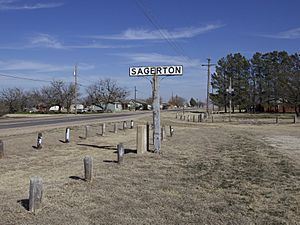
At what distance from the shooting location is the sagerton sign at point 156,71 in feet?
49.7

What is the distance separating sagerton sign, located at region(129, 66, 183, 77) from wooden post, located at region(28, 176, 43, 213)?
30.6 feet

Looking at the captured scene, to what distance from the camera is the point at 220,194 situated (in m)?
8.12

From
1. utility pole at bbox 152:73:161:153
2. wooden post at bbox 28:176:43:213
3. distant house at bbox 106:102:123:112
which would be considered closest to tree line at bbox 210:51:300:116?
distant house at bbox 106:102:123:112

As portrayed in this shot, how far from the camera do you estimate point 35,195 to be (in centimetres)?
667

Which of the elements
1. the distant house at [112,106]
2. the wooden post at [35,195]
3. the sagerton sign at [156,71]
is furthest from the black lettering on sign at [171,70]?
the distant house at [112,106]

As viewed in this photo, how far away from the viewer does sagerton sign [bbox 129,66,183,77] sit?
15.2 m

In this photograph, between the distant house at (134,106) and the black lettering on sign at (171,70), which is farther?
the distant house at (134,106)

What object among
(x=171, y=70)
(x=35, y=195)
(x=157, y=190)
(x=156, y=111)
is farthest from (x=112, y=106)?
(x=35, y=195)

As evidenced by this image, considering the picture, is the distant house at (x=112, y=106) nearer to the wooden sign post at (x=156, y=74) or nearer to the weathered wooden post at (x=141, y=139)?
the wooden sign post at (x=156, y=74)

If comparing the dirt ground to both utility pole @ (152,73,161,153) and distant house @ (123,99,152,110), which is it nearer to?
utility pole @ (152,73,161,153)

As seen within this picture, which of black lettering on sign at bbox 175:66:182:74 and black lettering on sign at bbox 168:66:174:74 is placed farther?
black lettering on sign at bbox 168:66:174:74

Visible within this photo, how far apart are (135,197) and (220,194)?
1785 mm

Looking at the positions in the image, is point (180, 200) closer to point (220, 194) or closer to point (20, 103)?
point (220, 194)

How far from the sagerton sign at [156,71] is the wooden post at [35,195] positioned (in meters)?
9.33
